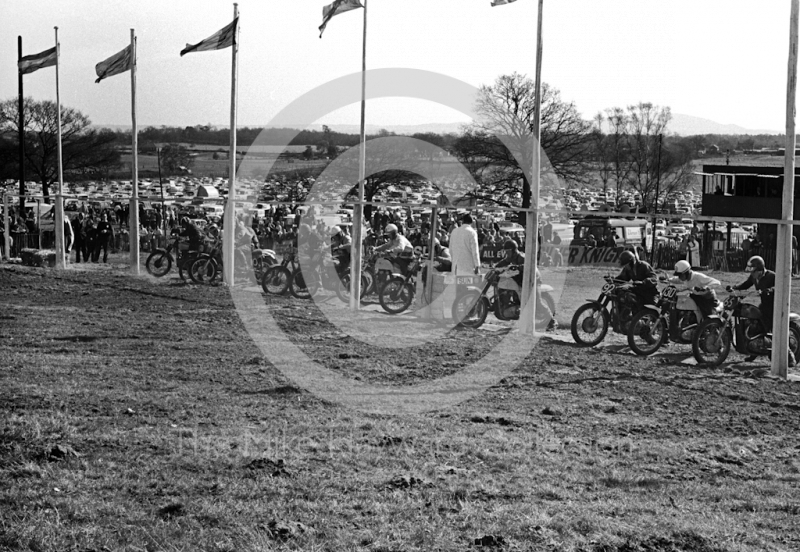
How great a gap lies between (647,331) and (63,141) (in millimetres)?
62302

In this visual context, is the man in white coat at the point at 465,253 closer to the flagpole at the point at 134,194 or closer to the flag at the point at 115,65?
the flagpole at the point at 134,194

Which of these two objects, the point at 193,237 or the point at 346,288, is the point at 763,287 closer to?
the point at 346,288

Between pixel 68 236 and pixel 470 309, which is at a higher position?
pixel 68 236

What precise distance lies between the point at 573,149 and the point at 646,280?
136ft

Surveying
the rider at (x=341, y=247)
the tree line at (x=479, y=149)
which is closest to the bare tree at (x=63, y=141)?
the tree line at (x=479, y=149)

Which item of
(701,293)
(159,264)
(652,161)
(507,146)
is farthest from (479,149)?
(701,293)

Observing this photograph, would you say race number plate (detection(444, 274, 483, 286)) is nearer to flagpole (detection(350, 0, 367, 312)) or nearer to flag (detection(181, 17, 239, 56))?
flagpole (detection(350, 0, 367, 312))

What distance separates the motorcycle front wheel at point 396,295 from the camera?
16.7 meters

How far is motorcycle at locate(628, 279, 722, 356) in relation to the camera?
1305cm

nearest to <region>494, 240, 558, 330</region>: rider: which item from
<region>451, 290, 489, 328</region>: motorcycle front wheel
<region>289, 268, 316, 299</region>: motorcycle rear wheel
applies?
<region>451, 290, 489, 328</region>: motorcycle front wheel

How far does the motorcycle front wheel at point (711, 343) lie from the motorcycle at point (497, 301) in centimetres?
315

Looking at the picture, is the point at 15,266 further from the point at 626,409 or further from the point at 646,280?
the point at 626,409

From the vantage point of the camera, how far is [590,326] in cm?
1383

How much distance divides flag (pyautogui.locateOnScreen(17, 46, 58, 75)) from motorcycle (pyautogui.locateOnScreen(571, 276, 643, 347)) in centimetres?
1804
